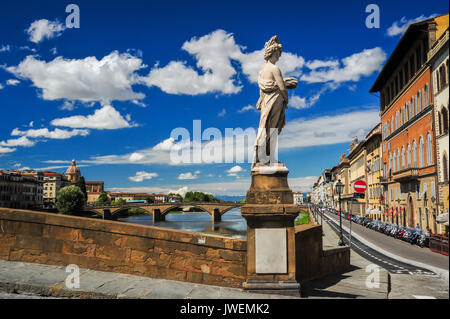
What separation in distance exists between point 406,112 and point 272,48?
36427mm

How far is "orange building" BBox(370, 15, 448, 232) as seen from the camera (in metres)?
30.9

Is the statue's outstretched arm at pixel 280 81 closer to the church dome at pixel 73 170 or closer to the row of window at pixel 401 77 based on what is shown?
the row of window at pixel 401 77

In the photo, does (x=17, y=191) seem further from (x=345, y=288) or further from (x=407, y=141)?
(x=345, y=288)

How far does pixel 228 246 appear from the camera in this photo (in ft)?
22.3

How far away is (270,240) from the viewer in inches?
256

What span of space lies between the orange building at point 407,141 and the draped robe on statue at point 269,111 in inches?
889

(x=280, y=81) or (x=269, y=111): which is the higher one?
(x=280, y=81)

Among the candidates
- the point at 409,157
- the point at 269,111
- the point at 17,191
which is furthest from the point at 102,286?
the point at 17,191

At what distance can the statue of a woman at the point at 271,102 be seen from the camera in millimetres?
6742

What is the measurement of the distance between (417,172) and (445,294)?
3605cm
